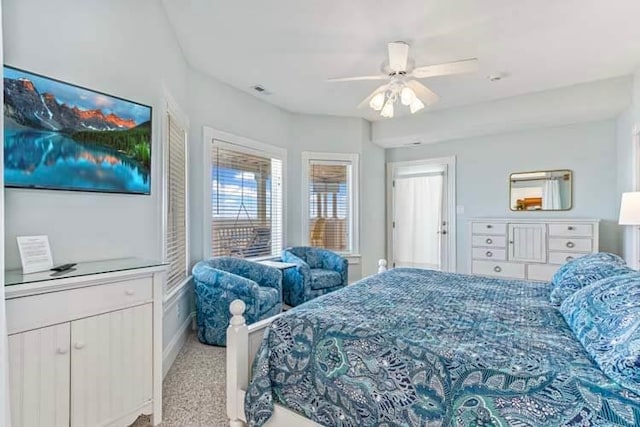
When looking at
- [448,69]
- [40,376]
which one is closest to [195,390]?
[40,376]

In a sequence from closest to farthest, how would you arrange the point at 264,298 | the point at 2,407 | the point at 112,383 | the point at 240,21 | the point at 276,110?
the point at 2,407 < the point at 112,383 < the point at 240,21 < the point at 264,298 < the point at 276,110

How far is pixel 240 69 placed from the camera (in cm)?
367

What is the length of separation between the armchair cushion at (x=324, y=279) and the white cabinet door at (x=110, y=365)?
2.46 metres

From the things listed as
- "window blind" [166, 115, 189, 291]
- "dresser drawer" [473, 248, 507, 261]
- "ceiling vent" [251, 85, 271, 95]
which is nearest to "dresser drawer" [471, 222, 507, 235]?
"dresser drawer" [473, 248, 507, 261]

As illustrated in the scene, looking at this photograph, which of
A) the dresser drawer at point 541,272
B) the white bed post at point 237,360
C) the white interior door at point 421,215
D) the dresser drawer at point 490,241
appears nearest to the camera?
the white bed post at point 237,360

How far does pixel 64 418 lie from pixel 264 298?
1.76 metres

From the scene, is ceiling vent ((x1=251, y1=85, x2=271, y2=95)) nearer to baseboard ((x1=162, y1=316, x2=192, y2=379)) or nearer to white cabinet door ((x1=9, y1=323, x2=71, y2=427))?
baseboard ((x1=162, y1=316, x2=192, y2=379))

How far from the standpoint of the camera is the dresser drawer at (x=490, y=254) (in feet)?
15.2


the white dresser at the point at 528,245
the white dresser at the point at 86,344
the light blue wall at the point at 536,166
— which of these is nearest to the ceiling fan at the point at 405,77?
the white dresser at the point at 86,344

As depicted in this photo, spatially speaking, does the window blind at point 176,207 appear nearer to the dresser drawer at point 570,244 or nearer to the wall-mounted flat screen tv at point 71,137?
the wall-mounted flat screen tv at point 71,137

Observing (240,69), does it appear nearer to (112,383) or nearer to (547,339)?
(112,383)

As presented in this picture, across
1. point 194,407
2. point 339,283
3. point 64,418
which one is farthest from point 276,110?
point 64,418

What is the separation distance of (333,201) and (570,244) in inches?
126

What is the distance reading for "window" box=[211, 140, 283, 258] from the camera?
4.07 m
